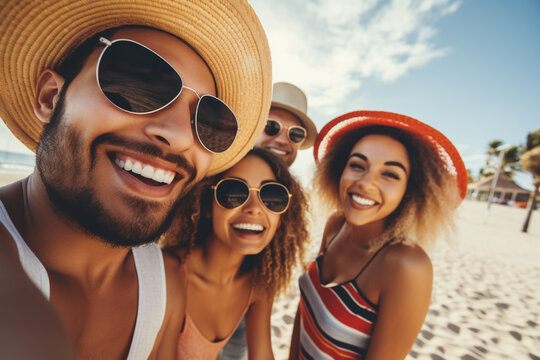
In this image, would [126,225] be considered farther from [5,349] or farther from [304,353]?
[304,353]

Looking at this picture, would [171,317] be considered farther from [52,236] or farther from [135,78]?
[135,78]

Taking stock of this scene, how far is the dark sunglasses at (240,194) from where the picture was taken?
166 cm

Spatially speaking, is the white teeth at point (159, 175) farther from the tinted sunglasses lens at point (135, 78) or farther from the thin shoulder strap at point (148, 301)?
the thin shoulder strap at point (148, 301)

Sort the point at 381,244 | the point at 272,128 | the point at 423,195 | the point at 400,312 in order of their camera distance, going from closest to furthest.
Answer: the point at 400,312
the point at 381,244
the point at 423,195
the point at 272,128

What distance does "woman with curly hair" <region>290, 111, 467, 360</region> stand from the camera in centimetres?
131

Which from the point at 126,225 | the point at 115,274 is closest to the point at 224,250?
the point at 115,274

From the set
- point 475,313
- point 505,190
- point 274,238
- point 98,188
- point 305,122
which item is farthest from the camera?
point 505,190

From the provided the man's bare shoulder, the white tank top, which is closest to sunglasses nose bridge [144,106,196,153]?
the white tank top

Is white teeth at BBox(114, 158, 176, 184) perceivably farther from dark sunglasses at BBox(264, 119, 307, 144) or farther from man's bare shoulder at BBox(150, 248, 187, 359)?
dark sunglasses at BBox(264, 119, 307, 144)

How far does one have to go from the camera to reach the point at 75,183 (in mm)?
906

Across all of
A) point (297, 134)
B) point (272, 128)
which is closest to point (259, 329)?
point (272, 128)

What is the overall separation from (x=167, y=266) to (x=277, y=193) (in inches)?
36.7

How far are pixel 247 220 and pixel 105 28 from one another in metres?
1.37

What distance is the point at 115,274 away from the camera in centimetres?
118
